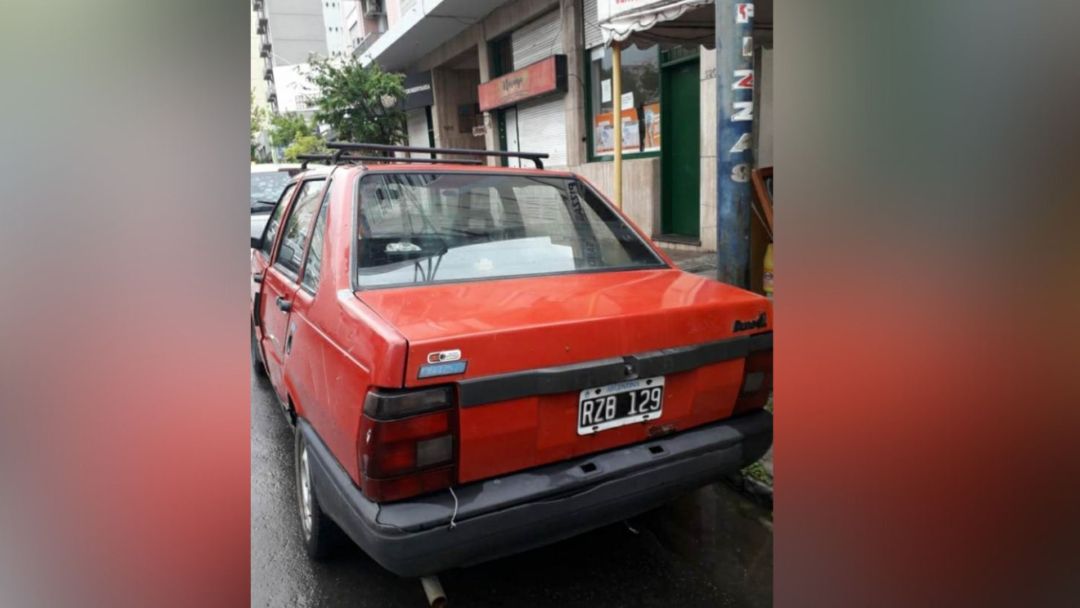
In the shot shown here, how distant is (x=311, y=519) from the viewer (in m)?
2.77

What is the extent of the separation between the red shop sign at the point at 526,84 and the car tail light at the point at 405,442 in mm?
11940

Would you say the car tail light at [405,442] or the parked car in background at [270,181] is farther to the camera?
the parked car in background at [270,181]

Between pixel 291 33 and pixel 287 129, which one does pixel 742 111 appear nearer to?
pixel 287 129

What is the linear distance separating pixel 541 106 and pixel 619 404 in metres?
13.2

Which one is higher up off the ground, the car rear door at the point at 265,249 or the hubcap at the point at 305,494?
the car rear door at the point at 265,249

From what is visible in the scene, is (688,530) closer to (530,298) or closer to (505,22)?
(530,298)

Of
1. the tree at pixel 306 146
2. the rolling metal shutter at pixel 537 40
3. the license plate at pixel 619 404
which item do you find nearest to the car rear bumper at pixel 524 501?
the license plate at pixel 619 404

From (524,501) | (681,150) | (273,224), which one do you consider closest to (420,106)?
(681,150)

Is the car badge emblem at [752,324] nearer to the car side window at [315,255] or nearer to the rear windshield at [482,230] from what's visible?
the rear windshield at [482,230]

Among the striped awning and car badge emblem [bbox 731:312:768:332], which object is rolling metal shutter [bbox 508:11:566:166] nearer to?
the striped awning

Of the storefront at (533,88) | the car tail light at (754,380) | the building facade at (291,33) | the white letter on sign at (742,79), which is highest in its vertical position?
the building facade at (291,33)

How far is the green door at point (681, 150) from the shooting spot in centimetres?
991
